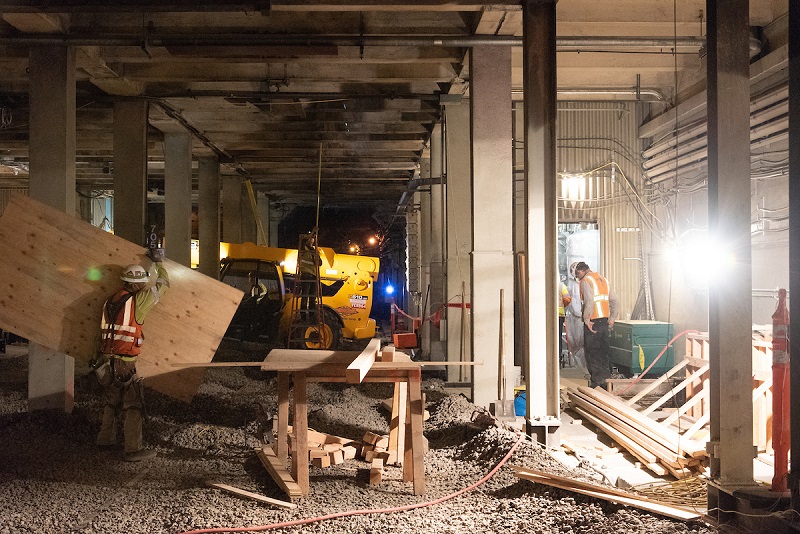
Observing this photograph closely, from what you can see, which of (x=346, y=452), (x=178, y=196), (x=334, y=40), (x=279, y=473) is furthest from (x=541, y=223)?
(x=178, y=196)

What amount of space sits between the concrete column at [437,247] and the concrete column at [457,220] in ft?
4.05

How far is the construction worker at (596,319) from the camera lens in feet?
35.1

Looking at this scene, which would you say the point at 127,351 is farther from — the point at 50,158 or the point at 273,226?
the point at 273,226

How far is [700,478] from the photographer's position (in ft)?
18.7

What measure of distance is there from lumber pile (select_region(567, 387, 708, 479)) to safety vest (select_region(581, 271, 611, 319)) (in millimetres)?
2205

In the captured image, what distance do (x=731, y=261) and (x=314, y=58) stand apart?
616 cm

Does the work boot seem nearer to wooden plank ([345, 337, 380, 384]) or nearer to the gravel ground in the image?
the gravel ground

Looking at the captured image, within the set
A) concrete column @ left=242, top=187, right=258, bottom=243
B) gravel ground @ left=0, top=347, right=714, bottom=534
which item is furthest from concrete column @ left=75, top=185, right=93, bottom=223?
gravel ground @ left=0, top=347, right=714, bottom=534

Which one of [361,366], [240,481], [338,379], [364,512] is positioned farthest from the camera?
[240,481]

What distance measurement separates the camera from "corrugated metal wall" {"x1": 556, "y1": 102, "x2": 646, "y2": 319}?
43.8ft

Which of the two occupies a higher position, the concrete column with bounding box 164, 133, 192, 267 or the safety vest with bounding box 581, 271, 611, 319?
the concrete column with bounding box 164, 133, 192, 267

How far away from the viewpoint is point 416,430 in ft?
17.4

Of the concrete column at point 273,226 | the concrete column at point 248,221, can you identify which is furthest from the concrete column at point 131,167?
the concrete column at point 273,226

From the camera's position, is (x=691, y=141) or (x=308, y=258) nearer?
(x=691, y=141)
